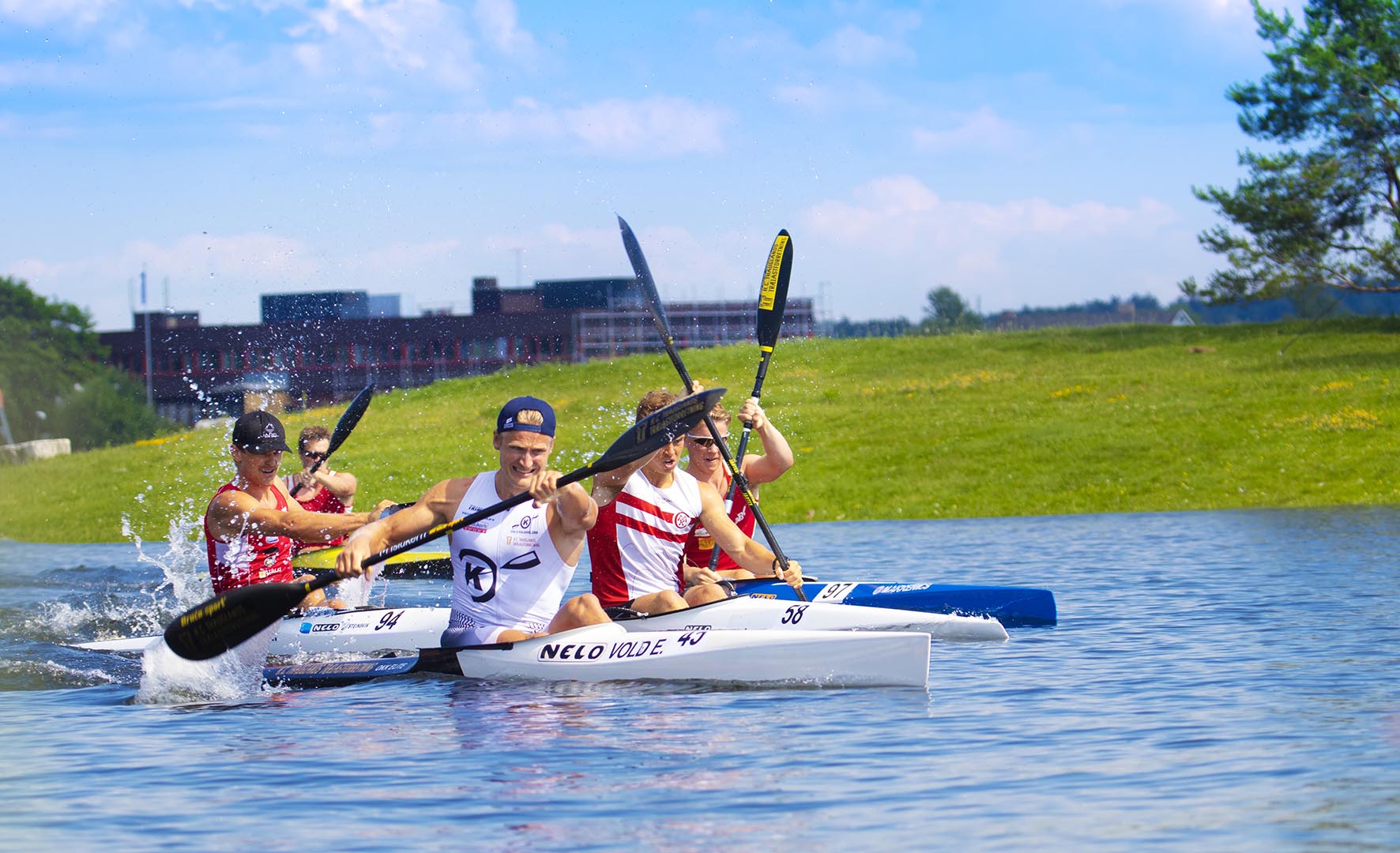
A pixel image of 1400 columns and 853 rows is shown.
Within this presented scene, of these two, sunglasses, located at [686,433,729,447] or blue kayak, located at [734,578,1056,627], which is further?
blue kayak, located at [734,578,1056,627]

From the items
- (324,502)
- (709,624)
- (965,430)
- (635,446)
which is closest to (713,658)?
(709,624)

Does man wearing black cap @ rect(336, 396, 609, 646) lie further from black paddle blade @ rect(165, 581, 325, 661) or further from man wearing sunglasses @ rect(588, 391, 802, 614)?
black paddle blade @ rect(165, 581, 325, 661)

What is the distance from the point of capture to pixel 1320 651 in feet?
33.8

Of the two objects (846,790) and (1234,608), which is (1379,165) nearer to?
(1234,608)

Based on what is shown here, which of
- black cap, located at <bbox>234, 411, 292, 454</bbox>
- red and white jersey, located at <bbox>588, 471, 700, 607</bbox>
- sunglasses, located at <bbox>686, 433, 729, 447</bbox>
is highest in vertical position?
black cap, located at <bbox>234, 411, 292, 454</bbox>

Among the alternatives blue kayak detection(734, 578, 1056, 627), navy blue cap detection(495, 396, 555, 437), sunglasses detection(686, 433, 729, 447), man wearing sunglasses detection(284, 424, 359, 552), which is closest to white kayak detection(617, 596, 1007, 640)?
blue kayak detection(734, 578, 1056, 627)

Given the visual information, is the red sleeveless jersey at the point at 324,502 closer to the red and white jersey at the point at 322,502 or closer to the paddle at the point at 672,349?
the red and white jersey at the point at 322,502

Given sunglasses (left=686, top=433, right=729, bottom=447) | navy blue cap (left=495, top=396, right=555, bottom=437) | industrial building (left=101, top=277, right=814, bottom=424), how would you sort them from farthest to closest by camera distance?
industrial building (left=101, top=277, right=814, bottom=424) < sunglasses (left=686, top=433, right=729, bottom=447) < navy blue cap (left=495, top=396, right=555, bottom=437)

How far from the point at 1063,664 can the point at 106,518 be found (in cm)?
2506

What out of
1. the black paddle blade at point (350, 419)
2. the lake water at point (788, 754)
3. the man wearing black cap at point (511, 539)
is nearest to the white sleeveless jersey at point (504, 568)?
the man wearing black cap at point (511, 539)

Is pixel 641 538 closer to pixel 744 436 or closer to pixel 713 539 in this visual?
pixel 713 539

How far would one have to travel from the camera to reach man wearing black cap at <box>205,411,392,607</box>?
11.0m

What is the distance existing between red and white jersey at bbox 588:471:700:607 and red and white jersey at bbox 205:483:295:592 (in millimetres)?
2403

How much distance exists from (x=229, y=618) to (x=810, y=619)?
3859 millimetres
